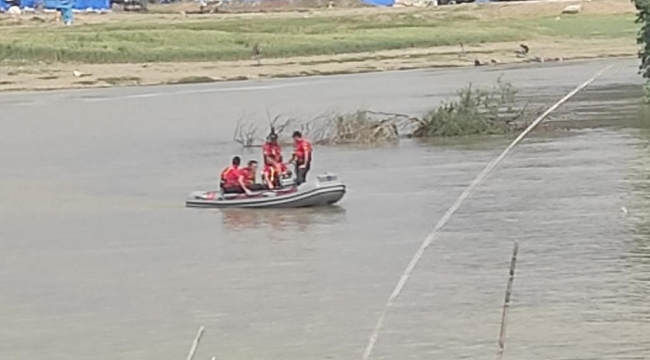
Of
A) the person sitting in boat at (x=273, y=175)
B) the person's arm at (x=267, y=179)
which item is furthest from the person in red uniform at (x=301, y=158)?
the person's arm at (x=267, y=179)

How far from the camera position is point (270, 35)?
2972 inches

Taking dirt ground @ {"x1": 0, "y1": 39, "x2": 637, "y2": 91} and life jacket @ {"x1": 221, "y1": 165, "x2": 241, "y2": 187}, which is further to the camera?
dirt ground @ {"x1": 0, "y1": 39, "x2": 637, "y2": 91}

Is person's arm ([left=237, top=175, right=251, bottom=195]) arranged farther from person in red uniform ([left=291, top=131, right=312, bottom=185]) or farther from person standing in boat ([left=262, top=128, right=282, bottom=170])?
person in red uniform ([left=291, top=131, right=312, bottom=185])

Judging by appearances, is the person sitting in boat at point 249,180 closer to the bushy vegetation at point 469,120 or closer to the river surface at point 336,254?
the river surface at point 336,254

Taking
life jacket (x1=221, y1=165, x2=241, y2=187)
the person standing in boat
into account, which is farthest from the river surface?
the person standing in boat

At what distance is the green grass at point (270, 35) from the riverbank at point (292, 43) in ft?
0.17

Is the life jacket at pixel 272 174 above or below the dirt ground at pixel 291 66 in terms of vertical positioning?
above

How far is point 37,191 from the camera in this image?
30.2 m

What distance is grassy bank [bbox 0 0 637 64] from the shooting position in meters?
66.9

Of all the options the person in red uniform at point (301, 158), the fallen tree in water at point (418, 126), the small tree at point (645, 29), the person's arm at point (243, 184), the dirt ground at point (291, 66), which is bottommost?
the dirt ground at point (291, 66)

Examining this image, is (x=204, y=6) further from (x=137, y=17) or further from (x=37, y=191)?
(x=37, y=191)

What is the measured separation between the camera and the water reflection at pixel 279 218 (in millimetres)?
24016

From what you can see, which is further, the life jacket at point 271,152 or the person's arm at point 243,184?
the person's arm at point 243,184

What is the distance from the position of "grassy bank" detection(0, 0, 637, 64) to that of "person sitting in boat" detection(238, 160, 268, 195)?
39.7 meters
